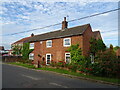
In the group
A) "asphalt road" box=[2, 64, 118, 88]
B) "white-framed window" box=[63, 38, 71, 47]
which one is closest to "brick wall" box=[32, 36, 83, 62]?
"white-framed window" box=[63, 38, 71, 47]

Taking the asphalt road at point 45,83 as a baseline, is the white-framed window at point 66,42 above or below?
above

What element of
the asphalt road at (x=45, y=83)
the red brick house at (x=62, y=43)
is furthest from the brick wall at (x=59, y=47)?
the asphalt road at (x=45, y=83)

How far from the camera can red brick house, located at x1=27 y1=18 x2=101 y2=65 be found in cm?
1853

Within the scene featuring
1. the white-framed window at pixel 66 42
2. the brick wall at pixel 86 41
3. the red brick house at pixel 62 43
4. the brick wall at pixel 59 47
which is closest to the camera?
the brick wall at pixel 59 47

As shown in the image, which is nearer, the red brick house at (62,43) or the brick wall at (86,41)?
the brick wall at (86,41)

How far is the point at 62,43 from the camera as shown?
67.5 feet

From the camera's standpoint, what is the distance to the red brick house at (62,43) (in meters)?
18.5

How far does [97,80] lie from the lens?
10.8 m

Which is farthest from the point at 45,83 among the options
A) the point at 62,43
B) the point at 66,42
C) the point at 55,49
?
the point at 55,49

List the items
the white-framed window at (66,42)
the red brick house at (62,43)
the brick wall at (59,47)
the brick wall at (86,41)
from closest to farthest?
the brick wall at (59,47)
the brick wall at (86,41)
the red brick house at (62,43)
the white-framed window at (66,42)

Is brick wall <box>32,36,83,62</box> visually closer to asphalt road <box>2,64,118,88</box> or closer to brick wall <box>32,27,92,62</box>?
brick wall <box>32,27,92,62</box>

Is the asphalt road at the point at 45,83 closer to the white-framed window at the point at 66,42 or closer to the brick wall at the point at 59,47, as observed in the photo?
the brick wall at the point at 59,47

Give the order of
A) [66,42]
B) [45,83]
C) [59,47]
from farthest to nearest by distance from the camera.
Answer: [59,47], [66,42], [45,83]

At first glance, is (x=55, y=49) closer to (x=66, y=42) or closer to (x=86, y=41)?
(x=66, y=42)
